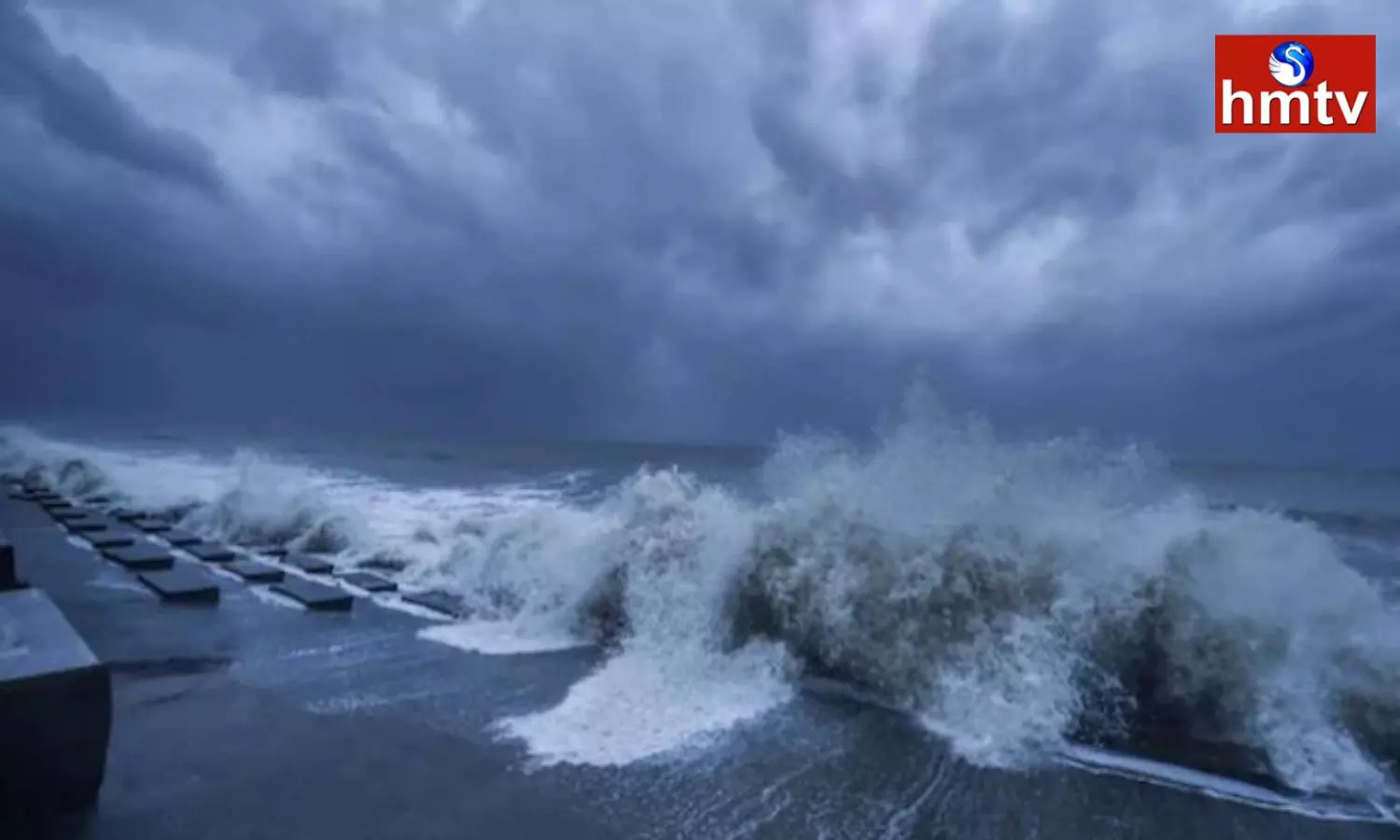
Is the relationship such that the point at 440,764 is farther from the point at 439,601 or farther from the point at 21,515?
the point at 21,515

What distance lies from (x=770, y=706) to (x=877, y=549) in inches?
74.9

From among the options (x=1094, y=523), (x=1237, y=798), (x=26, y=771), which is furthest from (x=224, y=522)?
(x=1237, y=798)

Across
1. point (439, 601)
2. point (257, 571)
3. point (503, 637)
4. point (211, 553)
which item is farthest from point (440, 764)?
point (211, 553)

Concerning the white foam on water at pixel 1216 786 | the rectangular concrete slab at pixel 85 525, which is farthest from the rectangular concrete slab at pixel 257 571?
the white foam on water at pixel 1216 786

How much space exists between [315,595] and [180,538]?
5241mm

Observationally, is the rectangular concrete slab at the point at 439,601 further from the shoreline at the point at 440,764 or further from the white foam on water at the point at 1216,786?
the white foam on water at the point at 1216,786

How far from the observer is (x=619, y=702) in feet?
16.9

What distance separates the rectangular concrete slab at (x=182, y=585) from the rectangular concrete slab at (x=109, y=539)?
2389 millimetres

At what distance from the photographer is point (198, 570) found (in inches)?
352

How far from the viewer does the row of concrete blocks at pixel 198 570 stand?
25.0ft

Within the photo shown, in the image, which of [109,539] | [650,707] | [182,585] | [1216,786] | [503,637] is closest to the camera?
[1216,786]

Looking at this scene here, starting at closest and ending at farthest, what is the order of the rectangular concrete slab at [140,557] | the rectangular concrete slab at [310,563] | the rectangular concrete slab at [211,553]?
1. the rectangular concrete slab at [140,557]
2. the rectangular concrete slab at [310,563]
3. the rectangular concrete slab at [211,553]

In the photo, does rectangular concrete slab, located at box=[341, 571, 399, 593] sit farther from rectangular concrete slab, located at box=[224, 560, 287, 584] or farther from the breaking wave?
the breaking wave

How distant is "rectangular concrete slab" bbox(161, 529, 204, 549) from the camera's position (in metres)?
11.0
